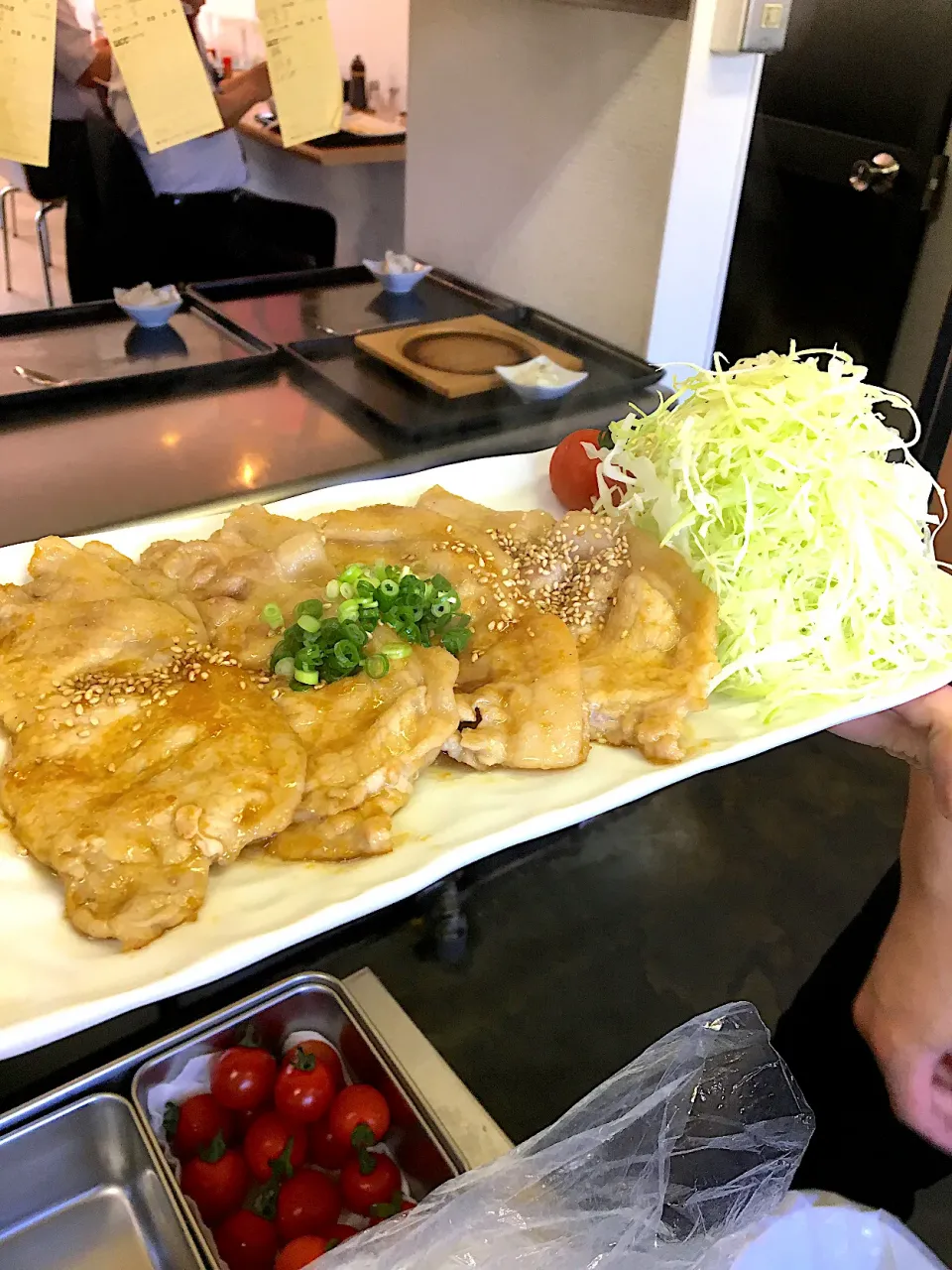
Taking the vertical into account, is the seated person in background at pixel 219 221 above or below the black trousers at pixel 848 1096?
above

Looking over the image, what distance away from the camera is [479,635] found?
1852 mm

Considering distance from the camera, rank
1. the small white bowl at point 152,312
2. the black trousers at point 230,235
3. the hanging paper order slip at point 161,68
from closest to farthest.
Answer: the hanging paper order slip at point 161,68, the small white bowl at point 152,312, the black trousers at point 230,235

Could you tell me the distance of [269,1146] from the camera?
5.37 feet

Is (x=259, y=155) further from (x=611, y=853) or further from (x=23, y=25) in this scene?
(x=611, y=853)

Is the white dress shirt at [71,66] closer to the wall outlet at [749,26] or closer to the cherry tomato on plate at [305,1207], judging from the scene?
the wall outlet at [749,26]

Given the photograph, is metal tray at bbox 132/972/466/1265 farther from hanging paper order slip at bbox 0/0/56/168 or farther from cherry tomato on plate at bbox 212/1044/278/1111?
hanging paper order slip at bbox 0/0/56/168

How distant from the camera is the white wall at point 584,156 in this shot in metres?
3.02

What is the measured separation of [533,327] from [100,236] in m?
3.00

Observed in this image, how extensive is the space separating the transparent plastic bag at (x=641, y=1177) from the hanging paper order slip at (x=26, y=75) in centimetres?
236

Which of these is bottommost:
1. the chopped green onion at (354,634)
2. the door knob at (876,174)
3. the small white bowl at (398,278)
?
the chopped green onion at (354,634)

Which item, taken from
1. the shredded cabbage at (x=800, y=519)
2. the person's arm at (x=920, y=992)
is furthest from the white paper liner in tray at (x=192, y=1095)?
the shredded cabbage at (x=800, y=519)

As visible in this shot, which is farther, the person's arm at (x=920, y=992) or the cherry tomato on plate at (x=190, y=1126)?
the person's arm at (x=920, y=992)

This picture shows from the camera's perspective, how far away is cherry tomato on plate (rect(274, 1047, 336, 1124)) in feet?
5.39

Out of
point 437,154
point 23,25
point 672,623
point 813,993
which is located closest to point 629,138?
point 437,154
